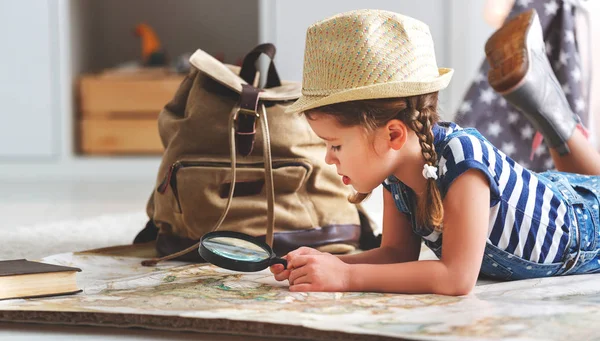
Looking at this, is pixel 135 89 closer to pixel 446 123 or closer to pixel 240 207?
pixel 240 207

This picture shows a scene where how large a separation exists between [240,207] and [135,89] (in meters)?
1.80

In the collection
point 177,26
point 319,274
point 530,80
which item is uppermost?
point 177,26

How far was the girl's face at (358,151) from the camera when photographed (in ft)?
3.48

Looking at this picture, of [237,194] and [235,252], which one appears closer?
[235,252]

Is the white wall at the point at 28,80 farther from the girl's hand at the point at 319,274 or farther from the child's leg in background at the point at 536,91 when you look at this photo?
the girl's hand at the point at 319,274

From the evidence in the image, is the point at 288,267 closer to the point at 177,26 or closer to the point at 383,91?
the point at 383,91

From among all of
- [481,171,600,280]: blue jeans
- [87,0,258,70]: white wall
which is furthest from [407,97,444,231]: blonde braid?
[87,0,258,70]: white wall

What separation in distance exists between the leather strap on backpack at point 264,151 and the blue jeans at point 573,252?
13.5 inches

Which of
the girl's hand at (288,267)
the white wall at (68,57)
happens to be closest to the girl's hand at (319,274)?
the girl's hand at (288,267)

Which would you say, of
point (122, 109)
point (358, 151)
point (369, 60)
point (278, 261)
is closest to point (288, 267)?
point (278, 261)

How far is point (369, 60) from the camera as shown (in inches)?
40.5

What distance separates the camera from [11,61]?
3061 mm

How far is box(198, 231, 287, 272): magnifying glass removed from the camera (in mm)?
1059

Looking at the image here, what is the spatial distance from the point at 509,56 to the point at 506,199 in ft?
1.36
